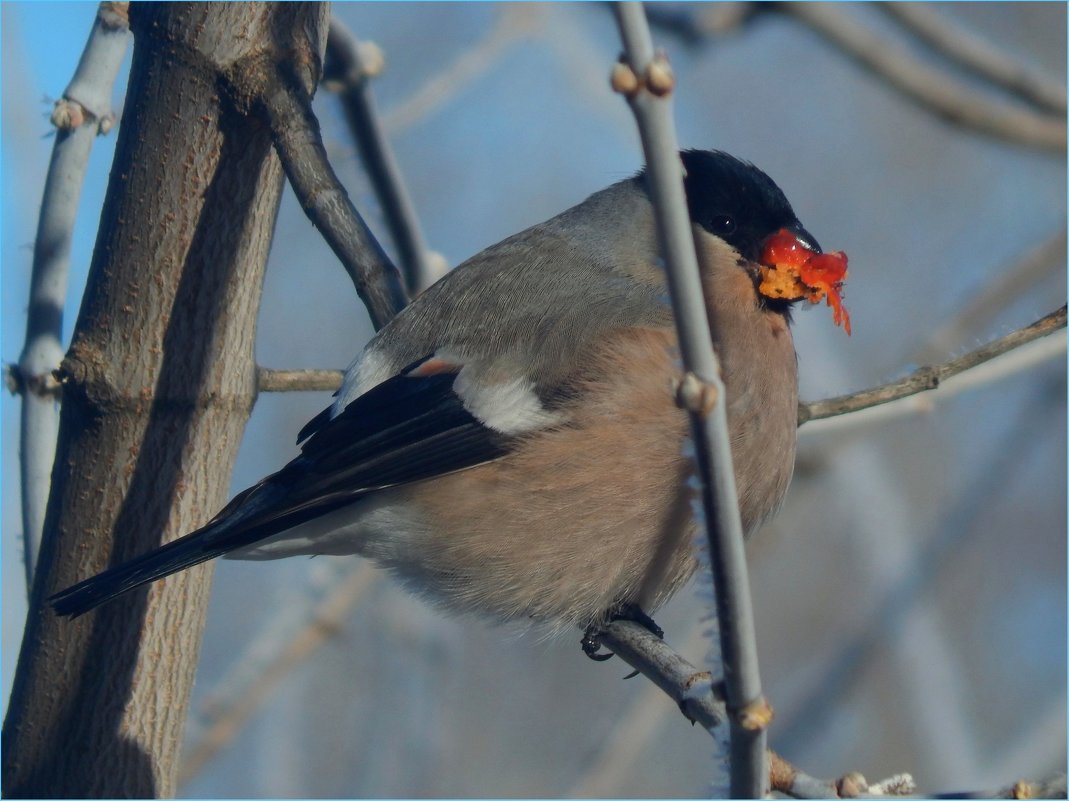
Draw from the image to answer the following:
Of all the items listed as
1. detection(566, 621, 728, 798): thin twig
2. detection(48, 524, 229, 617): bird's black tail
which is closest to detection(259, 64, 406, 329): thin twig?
detection(48, 524, 229, 617): bird's black tail

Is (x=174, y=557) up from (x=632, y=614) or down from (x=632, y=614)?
up

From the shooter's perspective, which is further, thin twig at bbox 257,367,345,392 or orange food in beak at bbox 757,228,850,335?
orange food in beak at bbox 757,228,850,335

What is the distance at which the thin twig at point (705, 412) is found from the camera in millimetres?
1002

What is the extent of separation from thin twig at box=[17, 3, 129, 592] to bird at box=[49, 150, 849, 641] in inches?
15.4

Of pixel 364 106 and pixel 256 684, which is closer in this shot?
pixel 364 106

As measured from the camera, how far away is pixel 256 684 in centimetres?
269

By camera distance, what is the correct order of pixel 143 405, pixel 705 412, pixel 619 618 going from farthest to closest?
1. pixel 619 618
2. pixel 143 405
3. pixel 705 412

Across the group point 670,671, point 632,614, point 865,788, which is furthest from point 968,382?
point 865,788

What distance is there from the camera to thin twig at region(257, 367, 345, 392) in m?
2.30

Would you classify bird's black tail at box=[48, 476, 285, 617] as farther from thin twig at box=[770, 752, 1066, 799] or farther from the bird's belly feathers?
thin twig at box=[770, 752, 1066, 799]

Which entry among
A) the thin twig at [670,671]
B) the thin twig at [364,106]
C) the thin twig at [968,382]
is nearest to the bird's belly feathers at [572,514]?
the thin twig at [670,671]

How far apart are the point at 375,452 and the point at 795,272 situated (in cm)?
107

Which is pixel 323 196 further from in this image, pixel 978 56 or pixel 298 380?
→ pixel 978 56

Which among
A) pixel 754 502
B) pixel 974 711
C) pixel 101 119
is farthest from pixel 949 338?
pixel 974 711
